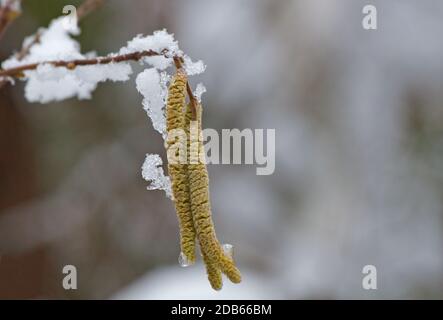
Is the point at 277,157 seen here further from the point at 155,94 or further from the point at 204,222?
the point at 204,222

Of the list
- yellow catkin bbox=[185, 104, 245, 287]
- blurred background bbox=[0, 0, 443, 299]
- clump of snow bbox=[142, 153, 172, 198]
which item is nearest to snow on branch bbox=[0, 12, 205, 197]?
clump of snow bbox=[142, 153, 172, 198]

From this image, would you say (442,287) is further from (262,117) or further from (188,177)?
(188,177)

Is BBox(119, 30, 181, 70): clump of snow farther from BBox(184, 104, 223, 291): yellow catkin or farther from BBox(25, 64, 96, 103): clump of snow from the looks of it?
BBox(25, 64, 96, 103): clump of snow

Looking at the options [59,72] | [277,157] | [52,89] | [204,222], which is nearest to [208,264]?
[204,222]

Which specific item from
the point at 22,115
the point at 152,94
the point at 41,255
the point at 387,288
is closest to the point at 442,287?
the point at 387,288

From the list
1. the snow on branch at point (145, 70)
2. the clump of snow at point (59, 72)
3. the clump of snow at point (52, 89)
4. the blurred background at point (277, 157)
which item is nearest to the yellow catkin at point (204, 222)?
the snow on branch at point (145, 70)

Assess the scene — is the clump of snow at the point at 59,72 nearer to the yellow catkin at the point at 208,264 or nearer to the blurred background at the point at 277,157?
the yellow catkin at the point at 208,264
